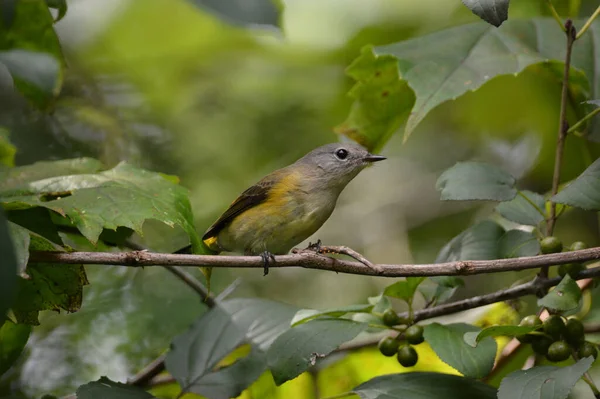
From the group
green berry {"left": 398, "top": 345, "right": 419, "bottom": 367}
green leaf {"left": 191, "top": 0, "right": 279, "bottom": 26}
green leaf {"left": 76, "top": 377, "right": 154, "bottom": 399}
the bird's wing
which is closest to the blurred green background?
the bird's wing

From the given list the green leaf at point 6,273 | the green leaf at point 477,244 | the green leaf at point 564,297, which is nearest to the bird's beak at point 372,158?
the green leaf at point 477,244

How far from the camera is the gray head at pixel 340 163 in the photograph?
3.77 metres

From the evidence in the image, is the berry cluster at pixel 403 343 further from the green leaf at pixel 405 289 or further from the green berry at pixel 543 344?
the green berry at pixel 543 344

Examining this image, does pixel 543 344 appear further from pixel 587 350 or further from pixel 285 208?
pixel 285 208

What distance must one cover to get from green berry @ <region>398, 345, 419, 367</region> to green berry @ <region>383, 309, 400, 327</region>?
0.09 m

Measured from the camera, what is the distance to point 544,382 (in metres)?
1.83

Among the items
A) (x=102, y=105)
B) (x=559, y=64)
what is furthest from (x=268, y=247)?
(x=102, y=105)

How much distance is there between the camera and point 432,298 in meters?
2.52

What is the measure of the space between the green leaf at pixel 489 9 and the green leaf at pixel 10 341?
1.88 meters

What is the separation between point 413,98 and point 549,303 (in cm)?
144

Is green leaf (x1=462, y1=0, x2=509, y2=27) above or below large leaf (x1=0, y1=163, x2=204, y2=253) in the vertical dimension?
above

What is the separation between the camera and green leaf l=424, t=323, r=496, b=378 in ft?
6.65

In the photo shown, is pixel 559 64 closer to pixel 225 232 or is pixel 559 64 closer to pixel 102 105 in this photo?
pixel 225 232

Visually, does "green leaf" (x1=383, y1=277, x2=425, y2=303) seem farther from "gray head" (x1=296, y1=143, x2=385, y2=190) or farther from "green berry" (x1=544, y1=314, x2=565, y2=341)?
"gray head" (x1=296, y1=143, x2=385, y2=190)
